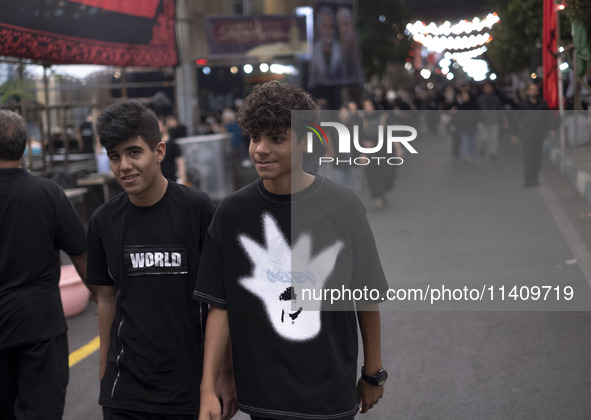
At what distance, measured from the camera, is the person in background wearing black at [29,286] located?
365cm

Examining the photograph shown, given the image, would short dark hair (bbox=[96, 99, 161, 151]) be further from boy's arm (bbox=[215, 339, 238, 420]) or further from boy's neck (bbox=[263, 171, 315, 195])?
boy's arm (bbox=[215, 339, 238, 420])

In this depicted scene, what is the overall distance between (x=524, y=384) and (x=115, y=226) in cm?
306

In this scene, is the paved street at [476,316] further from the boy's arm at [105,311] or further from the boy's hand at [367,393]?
the boy's arm at [105,311]

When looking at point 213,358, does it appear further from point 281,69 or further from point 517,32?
point 281,69

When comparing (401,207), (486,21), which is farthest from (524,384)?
(486,21)

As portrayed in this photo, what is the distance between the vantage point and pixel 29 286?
373 cm

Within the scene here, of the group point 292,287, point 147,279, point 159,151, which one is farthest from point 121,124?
point 292,287

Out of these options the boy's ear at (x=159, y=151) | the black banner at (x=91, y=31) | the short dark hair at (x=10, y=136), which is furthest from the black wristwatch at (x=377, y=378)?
the black banner at (x=91, y=31)

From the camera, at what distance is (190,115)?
22734 mm

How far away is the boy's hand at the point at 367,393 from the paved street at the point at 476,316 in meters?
0.58

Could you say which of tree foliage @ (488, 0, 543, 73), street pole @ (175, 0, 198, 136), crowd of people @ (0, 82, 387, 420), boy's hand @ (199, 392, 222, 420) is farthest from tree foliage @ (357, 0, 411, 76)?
boy's hand @ (199, 392, 222, 420)

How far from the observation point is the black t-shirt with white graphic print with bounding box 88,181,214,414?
3.08 metres

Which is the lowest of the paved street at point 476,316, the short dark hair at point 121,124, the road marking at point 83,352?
the road marking at point 83,352

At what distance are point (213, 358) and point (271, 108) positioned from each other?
0.85 m
